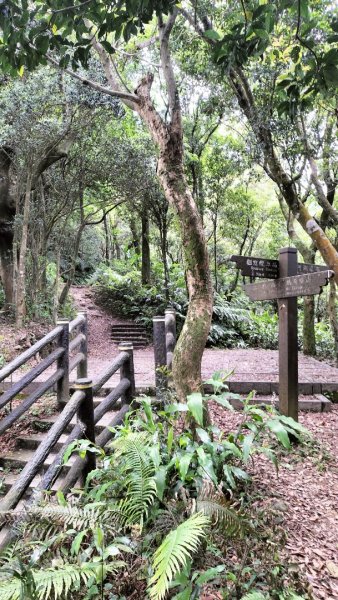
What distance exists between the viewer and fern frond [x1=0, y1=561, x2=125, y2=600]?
1.79 m

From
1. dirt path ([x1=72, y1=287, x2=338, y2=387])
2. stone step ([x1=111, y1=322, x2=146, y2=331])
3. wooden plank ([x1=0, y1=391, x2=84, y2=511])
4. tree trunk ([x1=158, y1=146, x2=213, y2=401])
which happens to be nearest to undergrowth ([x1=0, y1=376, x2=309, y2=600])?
wooden plank ([x1=0, y1=391, x2=84, y2=511])

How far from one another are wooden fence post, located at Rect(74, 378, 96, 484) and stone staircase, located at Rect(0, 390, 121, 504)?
1.87 ft

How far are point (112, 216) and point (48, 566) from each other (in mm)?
21110

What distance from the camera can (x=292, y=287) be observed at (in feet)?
13.5

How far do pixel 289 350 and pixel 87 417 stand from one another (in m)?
2.40

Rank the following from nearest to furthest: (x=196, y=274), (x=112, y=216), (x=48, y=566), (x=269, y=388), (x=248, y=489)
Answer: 1. (x=48, y=566)
2. (x=248, y=489)
3. (x=196, y=274)
4. (x=269, y=388)
5. (x=112, y=216)

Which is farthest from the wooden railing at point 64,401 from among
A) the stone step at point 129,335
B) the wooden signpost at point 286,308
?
the stone step at point 129,335

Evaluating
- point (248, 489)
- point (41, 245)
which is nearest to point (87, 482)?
point (248, 489)

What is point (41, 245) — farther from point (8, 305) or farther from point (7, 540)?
point (7, 540)

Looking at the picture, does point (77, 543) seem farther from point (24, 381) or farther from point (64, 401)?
Answer: point (64, 401)

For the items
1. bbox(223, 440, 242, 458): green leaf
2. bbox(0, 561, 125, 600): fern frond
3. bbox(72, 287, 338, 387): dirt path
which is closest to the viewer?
bbox(0, 561, 125, 600): fern frond

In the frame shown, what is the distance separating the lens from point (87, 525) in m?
2.26

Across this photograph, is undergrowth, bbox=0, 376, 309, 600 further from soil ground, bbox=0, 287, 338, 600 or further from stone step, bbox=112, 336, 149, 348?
stone step, bbox=112, 336, 149, 348

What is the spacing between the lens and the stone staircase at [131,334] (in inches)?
433
